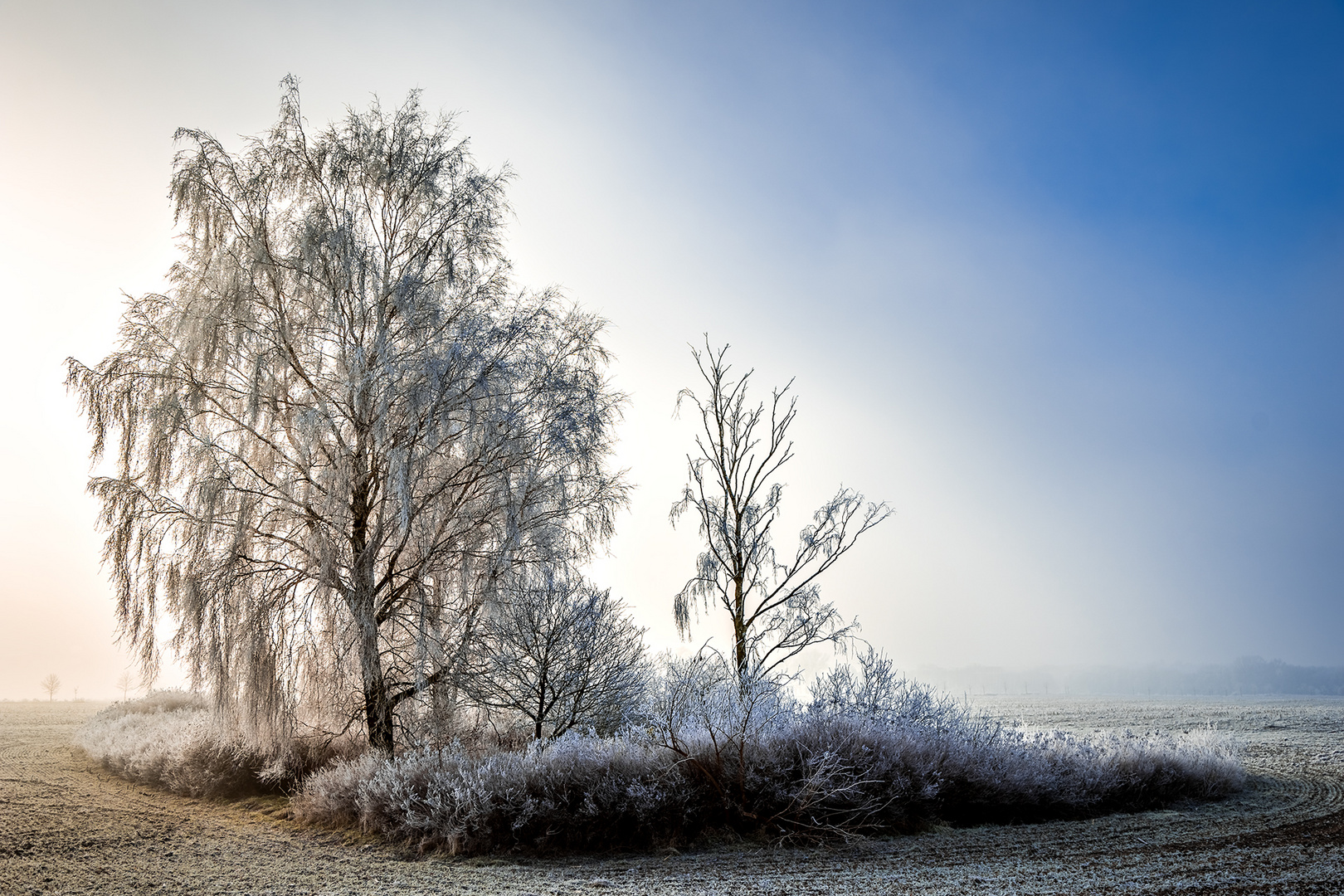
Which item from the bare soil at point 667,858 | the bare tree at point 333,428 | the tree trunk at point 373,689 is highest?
the bare tree at point 333,428

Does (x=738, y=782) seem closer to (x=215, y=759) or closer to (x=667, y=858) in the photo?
(x=667, y=858)

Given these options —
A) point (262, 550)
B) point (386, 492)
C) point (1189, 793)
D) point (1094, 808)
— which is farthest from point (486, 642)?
point (1189, 793)

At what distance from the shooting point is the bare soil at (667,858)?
650 centimetres

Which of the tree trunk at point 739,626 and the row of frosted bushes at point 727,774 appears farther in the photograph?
the tree trunk at point 739,626

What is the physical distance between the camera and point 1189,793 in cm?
1116

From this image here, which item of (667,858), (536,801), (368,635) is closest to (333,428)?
(368,635)

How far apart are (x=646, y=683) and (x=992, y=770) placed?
5710 millimetres

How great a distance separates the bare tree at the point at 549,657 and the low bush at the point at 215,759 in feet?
9.29

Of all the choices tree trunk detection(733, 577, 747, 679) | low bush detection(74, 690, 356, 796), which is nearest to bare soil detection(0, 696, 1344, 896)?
low bush detection(74, 690, 356, 796)

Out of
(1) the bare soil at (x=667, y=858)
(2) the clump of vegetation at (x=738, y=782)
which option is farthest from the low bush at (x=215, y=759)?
(2) the clump of vegetation at (x=738, y=782)

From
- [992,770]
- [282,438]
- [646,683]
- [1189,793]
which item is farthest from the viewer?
[646,683]

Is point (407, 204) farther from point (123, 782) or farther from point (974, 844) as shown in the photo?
point (974, 844)

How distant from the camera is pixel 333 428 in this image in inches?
429

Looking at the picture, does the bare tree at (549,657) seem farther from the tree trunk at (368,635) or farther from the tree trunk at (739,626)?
the tree trunk at (739,626)
